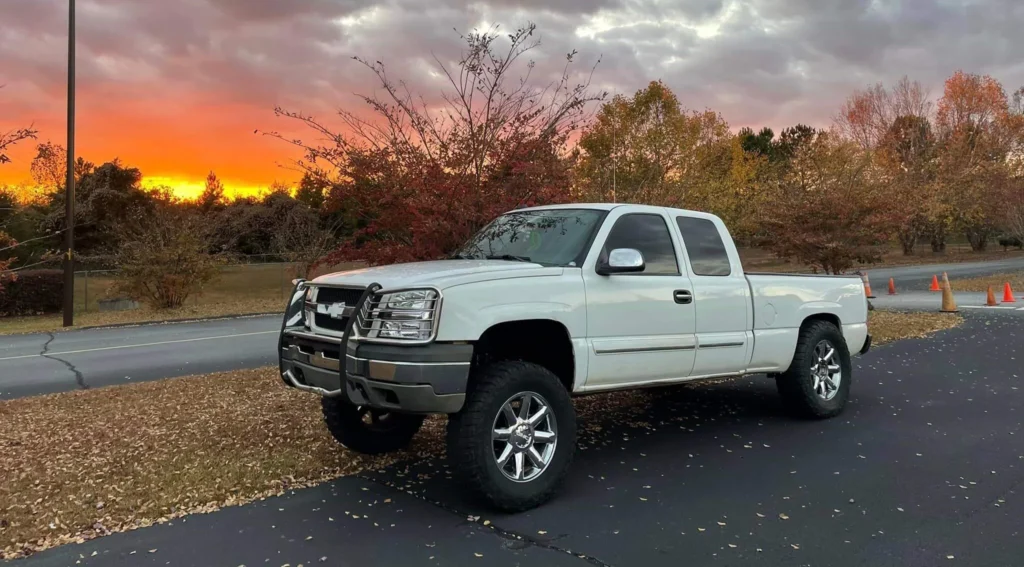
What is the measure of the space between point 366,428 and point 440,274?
168 centimetres

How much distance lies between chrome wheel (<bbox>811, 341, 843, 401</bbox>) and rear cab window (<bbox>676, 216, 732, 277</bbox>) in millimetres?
1403

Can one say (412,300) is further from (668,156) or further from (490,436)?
(668,156)

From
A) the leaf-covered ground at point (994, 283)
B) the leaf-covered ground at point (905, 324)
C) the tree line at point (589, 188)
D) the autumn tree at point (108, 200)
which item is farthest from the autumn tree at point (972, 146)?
the autumn tree at point (108, 200)

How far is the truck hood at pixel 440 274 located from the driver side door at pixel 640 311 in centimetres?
45

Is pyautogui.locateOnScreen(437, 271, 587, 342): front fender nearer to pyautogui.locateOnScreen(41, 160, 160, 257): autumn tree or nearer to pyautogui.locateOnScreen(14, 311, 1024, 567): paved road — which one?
pyautogui.locateOnScreen(14, 311, 1024, 567): paved road

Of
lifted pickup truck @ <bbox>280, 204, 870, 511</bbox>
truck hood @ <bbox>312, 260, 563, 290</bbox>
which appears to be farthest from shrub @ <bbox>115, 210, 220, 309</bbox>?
truck hood @ <bbox>312, 260, 563, 290</bbox>

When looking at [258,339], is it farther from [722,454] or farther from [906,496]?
[906,496]

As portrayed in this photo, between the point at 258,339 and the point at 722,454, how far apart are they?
10.4 metres

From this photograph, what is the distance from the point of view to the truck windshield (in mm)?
4953

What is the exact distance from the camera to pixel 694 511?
418 cm

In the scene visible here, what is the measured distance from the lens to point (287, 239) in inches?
1174

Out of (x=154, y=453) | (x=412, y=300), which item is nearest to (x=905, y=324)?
(x=412, y=300)

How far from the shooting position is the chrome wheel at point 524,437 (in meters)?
4.23

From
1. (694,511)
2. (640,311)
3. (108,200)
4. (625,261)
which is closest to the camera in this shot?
(694,511)
